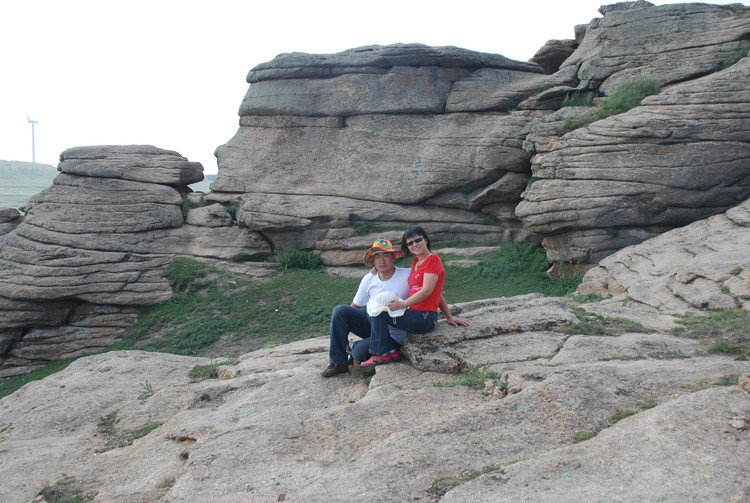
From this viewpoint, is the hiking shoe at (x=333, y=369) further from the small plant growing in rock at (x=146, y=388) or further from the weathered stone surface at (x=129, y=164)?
the weathered stone surface at (x=129, y=164)

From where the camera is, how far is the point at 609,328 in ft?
22.5

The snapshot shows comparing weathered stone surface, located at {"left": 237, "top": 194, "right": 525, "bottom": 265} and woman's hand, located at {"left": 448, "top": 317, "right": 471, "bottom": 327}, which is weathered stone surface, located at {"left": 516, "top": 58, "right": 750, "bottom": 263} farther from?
woman's hand, located at {"left": 448, "top": 317, "right": 471, "bottom": 327}

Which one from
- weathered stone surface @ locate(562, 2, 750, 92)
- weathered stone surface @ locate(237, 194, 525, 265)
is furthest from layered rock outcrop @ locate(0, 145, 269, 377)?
weathered stone surface @ locate(562, 2, 750, 92)

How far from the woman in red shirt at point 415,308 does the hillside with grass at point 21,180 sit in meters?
62.3

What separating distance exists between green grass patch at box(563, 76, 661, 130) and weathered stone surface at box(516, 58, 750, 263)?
2.52 feet

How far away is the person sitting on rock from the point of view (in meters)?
6.34

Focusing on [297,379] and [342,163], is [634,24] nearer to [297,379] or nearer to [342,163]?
[342,163]

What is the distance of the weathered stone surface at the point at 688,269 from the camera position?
29.8 feet

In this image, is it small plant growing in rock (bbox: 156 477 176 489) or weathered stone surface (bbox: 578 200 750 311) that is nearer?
small plant growing in rock (bbox: 156 477 176 489)

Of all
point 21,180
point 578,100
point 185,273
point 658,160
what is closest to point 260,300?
point 185,273

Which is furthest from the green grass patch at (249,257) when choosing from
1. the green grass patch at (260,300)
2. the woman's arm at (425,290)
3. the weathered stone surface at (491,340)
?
the woman's arm at (425,290)

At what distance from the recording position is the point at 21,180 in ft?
265

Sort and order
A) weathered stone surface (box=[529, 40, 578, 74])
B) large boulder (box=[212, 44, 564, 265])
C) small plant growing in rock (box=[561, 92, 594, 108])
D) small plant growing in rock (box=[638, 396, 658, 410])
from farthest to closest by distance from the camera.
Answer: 1. weathered stone surface (box=[529, 40, 578, 74])
2. large boulder (box=[212, 44, 564, 265])
3. small plant growing in rock (box=[561, 92, 594, 108])
4. small plant growing in rock (box=[638, 396, 658, 410])

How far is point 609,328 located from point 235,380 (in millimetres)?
4739
